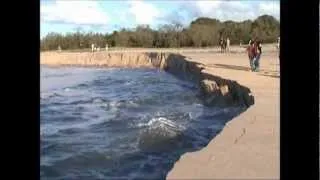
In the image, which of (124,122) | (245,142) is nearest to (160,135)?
(124,122)

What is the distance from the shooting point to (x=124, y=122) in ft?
3.48

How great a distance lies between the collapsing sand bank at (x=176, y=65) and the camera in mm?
941

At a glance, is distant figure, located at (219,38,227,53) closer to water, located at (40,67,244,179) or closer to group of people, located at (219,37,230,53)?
group of people, located at (219,37,230,53)

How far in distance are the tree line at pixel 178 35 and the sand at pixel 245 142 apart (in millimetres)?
43

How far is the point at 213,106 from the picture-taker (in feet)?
3.66

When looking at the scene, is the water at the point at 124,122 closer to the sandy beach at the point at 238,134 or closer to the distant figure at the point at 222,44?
the sandy beach at the point at 238,134

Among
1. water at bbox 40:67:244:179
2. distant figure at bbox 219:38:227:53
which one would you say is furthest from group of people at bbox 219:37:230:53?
water at bbox 40:67:244:179

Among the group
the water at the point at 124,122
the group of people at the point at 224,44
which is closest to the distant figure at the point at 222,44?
the group of people at the point at 224,44

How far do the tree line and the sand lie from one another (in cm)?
4

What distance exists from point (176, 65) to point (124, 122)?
20 centimetres

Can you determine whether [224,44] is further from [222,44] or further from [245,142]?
[245,142]

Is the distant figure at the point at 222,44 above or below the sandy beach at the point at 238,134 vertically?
above
